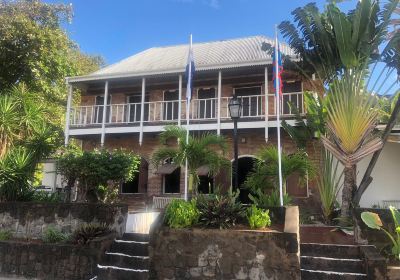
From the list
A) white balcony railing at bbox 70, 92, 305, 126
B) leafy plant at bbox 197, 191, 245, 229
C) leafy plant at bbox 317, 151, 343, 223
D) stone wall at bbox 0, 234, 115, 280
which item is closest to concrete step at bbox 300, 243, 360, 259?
leafy plant at bbox 197, 191, 245, 229

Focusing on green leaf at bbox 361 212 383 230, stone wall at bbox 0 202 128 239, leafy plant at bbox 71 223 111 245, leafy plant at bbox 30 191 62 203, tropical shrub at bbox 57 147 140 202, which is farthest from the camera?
leafy plant at bbox 30 191 62 203

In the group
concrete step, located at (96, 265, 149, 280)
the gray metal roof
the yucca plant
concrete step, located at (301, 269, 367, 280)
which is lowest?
concrete step, located at (96, 265, 149, 280)

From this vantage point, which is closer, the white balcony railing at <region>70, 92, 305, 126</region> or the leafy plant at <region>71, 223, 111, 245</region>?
the leafy plant at <region>71, 223, 111, 245</region>

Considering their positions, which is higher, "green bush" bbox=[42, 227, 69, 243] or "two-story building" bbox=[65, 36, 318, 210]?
"two-story building" bbox=[65, 36, 318, 210]

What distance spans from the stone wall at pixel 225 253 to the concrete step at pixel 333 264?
0.92 m

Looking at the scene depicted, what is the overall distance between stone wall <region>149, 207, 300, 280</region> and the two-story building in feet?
24.1

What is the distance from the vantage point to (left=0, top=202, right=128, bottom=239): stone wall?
860 centimetres

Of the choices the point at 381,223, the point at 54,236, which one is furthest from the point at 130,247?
the point at 381,223

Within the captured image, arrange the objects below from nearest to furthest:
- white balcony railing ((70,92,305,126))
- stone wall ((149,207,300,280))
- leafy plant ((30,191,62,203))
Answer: stone wall ((149,207,300,280)), leafy plant ((30,191,62,203)), white balcony railing ((70,92,305,126))

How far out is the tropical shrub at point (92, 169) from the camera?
9.98 metres

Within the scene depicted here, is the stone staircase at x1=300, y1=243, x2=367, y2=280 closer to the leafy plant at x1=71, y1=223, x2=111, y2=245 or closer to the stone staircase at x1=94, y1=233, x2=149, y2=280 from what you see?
the stone staircase at x1=94, y1=233, x2=149, y2=280

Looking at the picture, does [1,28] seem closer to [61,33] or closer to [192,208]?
[61,33]

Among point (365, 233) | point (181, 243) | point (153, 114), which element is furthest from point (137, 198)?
point (365, 233)

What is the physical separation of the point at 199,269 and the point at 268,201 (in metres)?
2.78
